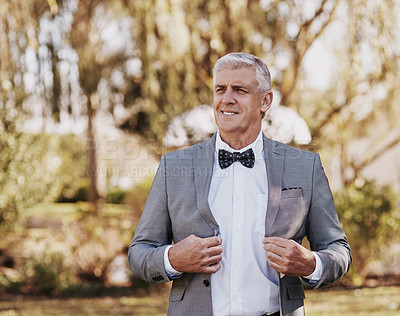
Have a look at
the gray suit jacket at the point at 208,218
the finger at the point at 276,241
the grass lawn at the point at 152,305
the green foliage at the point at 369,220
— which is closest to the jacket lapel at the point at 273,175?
the gray suit jacket at the point at 208,218

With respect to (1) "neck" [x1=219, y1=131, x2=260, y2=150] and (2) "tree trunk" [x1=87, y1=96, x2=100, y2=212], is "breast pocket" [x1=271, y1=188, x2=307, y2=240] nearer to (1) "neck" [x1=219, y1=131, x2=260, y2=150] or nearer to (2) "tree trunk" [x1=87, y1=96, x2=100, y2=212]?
(1) "neck" [x1=219, y1=131, x2=260, y2=150]

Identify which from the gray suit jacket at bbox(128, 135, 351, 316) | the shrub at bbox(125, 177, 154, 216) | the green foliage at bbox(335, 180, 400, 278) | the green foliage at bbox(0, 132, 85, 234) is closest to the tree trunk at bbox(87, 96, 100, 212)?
the shrub at bbox(125, 177, 154, 216)

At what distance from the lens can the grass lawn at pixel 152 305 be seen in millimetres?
6399

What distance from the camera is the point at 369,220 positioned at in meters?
7.77

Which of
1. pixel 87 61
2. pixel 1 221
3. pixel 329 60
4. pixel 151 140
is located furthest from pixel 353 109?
pixel 1 221

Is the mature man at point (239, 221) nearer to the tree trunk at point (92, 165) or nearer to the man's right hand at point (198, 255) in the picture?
the man's right hand at point (198, 255)

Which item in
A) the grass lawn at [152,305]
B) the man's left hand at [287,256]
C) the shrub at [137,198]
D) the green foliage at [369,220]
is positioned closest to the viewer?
the man's left hand at [287,256]

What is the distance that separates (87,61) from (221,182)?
18.4ft

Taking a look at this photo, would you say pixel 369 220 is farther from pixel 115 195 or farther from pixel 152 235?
pixel 115 195

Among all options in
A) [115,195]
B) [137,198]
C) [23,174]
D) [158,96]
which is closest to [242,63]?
[158,96]

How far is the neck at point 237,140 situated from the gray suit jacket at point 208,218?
0.09 metres

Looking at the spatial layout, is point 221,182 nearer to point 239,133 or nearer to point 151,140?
point 239,133

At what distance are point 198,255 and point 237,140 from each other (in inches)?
23.5

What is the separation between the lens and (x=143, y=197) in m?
Result: 8.81
